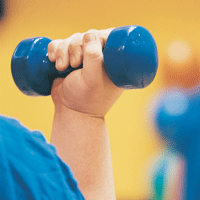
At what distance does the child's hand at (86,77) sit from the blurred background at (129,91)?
5.12ft

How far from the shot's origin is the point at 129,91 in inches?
83.4

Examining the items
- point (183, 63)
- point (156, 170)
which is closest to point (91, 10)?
point (183, 63)

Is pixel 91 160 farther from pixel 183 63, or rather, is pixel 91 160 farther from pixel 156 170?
pixel 183 63

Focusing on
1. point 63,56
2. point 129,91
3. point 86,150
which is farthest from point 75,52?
point 129,91

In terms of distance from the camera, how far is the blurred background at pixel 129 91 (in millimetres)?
2064

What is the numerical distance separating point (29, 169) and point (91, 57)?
0.28m

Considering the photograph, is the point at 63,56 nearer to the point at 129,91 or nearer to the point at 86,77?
the point at 86,77

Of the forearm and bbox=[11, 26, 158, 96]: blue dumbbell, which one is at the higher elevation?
bbox=[11, 26, 158, 96]: blue dumbbell

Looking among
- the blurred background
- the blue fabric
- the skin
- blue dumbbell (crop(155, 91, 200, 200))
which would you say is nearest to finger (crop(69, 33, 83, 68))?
the skin

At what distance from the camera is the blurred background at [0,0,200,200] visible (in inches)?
81.3

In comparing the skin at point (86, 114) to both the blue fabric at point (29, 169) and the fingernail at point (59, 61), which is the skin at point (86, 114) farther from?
the blue fabric at point (29, 169)

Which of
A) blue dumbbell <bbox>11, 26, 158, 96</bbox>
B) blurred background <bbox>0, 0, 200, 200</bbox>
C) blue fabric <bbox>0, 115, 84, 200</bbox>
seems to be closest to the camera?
blue fabric <bbox>0, 115, 84, 200</bbox>

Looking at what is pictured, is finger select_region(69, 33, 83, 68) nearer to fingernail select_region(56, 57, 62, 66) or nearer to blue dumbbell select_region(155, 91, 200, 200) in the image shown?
fingernail select_region(56, 57, 62, 66)

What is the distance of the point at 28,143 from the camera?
0.77 ft
